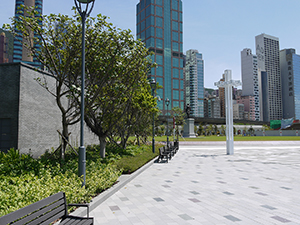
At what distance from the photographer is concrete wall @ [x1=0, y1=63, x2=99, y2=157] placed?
12.0 metres

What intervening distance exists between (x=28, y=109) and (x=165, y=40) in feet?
448

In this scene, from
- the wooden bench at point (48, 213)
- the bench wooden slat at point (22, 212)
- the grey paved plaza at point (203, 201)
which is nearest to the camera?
the bench wooden slat at point (22, 212)

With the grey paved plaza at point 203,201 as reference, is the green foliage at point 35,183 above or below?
above

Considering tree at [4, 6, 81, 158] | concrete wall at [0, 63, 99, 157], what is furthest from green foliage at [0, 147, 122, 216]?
concrete wall at [0, 63, 99, 157]

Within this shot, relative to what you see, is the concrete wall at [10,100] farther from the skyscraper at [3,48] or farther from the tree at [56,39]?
the skyscraper at [3,48]

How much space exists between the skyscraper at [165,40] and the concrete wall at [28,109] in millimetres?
120475

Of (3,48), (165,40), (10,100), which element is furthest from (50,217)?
(3,48)

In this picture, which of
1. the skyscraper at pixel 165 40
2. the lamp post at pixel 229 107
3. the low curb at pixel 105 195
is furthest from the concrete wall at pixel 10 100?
the skyscraper at pixel 165 40

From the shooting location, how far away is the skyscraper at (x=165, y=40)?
451 feet

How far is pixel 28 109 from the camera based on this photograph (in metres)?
12.8

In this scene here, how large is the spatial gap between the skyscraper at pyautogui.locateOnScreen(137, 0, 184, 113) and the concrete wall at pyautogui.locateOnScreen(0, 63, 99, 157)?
120475mm

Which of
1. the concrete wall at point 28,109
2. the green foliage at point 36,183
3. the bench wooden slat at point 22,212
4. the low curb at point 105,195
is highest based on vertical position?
the concrete wall at point 28,109

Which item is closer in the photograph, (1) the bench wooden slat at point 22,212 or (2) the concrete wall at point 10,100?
(1) the bench wooden slat at point 22,212

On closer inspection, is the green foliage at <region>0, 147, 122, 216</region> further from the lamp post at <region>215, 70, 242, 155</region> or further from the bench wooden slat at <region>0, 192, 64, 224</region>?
the lamp post at <region>215, 70, 242, 155</region>
